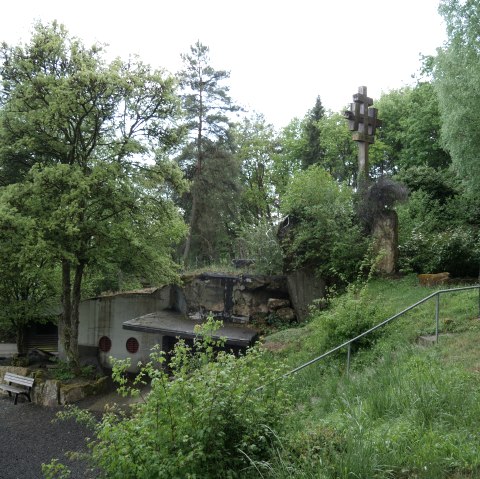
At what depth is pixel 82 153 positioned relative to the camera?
17.2 metres

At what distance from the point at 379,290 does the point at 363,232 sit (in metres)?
2.58

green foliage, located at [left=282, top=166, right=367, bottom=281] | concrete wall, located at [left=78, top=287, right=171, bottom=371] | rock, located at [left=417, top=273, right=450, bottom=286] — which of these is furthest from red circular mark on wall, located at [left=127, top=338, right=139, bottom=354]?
rock, located at [left=417, top=273, right=450, bottom=286]

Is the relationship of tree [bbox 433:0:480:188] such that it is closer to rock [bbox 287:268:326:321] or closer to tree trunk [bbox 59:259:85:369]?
rock [bbox 287:268:326:321]

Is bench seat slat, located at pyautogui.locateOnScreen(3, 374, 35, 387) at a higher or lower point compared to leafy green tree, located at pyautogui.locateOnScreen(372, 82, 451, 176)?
lower

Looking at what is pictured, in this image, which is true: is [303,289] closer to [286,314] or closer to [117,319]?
[286,314]

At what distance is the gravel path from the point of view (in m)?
10.8

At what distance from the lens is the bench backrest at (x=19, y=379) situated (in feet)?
53.3

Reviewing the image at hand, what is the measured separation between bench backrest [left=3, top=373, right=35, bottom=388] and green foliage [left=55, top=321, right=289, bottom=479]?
40.4 feet

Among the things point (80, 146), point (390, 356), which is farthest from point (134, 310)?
point (390, 356)

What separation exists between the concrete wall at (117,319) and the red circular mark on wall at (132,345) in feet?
0.35

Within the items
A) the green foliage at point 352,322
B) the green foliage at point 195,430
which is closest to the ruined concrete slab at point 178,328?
the green foliage at point 352,322

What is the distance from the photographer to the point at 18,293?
65.7ft

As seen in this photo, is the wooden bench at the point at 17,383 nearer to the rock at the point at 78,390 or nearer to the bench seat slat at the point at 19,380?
the bench seat slat at the point at 19,380

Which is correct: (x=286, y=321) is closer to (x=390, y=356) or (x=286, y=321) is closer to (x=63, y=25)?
(x=390, y=356)
